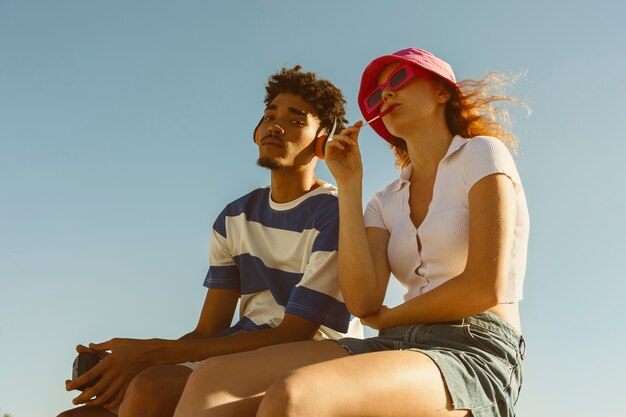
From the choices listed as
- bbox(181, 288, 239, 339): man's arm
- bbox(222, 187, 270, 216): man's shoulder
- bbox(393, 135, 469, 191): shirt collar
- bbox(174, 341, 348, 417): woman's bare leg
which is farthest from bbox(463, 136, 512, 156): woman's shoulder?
bbox(181, 288, 239, 339): man's arm

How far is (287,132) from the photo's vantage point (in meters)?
4.82

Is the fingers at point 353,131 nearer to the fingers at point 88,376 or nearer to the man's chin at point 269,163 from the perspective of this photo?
the man's chin at point 269,163

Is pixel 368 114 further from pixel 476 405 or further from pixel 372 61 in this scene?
pixel 476 405

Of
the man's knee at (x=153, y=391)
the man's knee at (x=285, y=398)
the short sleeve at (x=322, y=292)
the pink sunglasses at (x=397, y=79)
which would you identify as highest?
the pink sunglasses at (x=397, y=79)

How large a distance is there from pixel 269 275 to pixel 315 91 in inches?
56.8

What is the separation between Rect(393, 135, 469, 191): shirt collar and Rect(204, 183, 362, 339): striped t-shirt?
0.47m

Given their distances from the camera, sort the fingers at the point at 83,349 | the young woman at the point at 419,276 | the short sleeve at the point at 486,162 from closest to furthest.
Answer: the young woman at the point at 419,276 → the short sleeve at the point at 486,162 → the fingers at the point at 83,349

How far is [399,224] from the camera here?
12.2 ft

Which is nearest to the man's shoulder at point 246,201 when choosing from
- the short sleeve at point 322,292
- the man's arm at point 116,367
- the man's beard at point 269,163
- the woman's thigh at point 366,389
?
the man's beard at point 269,163

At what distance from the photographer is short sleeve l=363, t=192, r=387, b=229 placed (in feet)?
12.7

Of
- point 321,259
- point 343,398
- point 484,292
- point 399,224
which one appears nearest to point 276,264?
point 321,259

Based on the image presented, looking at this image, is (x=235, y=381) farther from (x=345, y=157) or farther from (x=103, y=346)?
(x=345, y=157)

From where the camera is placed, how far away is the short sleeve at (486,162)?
10.8 ft

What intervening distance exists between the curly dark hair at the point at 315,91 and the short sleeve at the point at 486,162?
1780 mm
